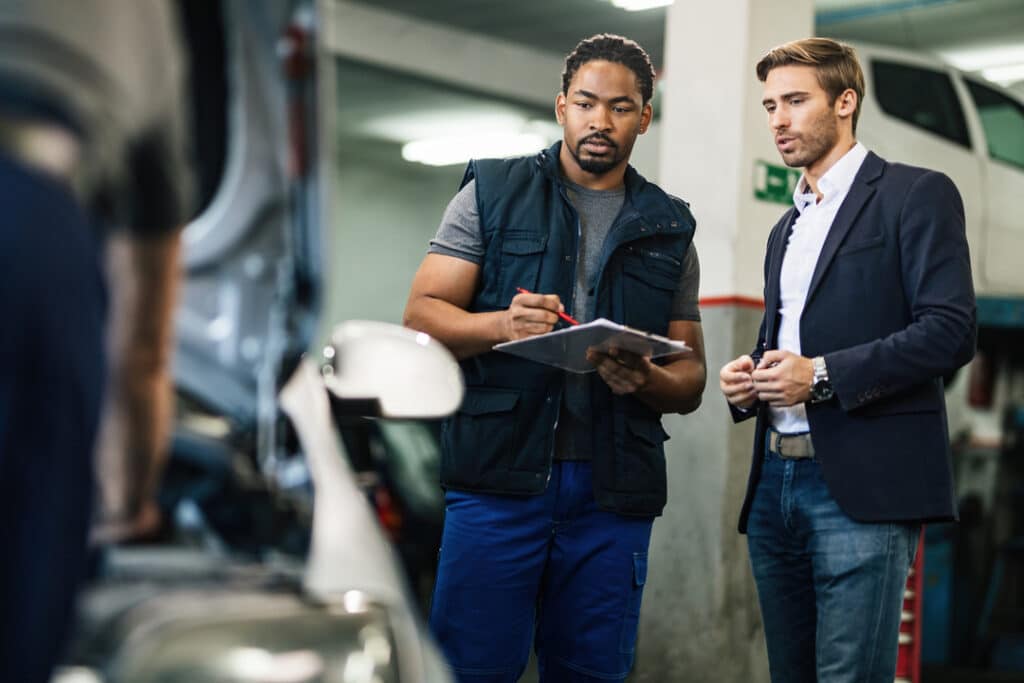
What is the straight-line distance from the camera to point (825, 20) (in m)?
10.3

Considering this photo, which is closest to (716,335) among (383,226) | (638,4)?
(638,4)

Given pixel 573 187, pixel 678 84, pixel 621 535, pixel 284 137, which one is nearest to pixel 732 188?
pixel 678 84

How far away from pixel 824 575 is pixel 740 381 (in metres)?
0.41

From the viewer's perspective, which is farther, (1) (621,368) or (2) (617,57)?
(2) (617,57)

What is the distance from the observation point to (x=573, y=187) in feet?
8.55

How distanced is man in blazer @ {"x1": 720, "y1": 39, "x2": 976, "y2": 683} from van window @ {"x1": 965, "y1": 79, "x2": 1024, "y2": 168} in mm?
4379

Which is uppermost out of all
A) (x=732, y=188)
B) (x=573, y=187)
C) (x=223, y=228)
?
(x=732, y=188)

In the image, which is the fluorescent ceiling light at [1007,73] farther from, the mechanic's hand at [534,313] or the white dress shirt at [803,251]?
the mechanic's hand at [534,313]

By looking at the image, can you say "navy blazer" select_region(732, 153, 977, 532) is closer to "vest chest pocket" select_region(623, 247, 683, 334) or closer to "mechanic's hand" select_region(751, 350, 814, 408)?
"mechanic's hand" select_region(751, 350, 814, 408)

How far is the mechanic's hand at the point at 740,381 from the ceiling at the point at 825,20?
718cm

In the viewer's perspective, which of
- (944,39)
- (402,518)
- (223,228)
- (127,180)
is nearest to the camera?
(127,180)

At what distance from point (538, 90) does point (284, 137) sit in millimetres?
10651

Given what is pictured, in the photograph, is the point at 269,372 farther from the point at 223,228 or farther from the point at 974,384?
the point at 974,384

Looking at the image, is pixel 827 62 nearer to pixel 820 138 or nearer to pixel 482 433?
pixel 820 138
